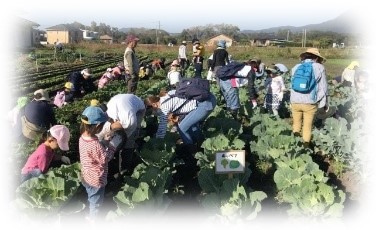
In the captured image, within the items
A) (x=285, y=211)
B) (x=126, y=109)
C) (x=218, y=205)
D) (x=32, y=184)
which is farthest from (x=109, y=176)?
(x=285, y=211)

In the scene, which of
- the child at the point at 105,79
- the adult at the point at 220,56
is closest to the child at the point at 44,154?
the adult at the point at 220,56

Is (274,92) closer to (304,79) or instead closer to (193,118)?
(304,79)

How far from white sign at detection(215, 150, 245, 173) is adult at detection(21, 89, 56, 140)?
282cm

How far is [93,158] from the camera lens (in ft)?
13.6

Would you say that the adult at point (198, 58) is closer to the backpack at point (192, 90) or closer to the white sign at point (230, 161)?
the backpack at point (192, 90)

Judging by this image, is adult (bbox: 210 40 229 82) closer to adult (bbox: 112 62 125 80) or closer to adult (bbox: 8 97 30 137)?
adult (bbox: 8 97 30 137)

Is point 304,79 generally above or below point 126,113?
above

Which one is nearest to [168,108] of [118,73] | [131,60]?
[131,60]

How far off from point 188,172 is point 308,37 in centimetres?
5765

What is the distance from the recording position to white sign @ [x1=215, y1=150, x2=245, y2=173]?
4.43 meters

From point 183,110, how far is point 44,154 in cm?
201

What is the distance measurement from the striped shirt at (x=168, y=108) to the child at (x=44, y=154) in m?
1.30

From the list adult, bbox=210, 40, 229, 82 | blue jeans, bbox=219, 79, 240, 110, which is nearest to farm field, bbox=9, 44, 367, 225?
blue jeans, bbox=219, 79, 240, 110

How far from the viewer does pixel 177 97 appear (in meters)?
5.72
